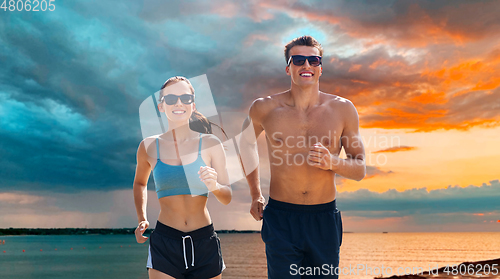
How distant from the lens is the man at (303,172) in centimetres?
409

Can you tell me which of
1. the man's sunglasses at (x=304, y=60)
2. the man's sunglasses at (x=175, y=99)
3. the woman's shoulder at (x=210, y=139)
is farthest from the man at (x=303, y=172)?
the man's sunglasses at (x=175, y=99)

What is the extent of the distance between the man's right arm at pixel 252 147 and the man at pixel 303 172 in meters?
0.01

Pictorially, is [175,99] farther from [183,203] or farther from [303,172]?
[303,172]

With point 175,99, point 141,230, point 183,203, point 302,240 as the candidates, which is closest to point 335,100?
point 302,240

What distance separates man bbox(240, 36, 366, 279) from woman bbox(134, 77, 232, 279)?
0.68 m

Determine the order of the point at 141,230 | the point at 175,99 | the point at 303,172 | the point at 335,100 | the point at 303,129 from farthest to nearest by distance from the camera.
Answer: the point at 335,100
the point at 303,129
the point at 303,172
the point at 175,99
the point at 141,230

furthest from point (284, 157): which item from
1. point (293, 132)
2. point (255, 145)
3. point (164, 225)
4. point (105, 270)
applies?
point (105, 270)

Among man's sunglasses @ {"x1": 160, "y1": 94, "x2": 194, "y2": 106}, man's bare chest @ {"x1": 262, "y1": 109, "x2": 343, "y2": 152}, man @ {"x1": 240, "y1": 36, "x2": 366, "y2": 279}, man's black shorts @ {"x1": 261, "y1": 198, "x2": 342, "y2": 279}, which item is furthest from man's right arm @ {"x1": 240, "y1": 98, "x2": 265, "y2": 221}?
man's sunglasses @ {"x1": 160, "y1": 94, "x2": 194, "y2": 106}

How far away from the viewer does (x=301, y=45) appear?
4.39m

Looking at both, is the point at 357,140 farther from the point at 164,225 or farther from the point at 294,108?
the point at 164,225

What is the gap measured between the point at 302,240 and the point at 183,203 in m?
1.38

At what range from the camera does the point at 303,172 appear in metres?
4.20

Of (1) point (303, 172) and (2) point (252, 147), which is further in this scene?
(2) point (252, 147)

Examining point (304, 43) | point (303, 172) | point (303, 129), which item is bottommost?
point (303, 172)
